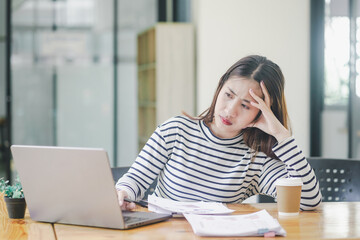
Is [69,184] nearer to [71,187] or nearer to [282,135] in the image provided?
[71,187]

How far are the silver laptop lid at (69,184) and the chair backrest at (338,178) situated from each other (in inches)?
44.5

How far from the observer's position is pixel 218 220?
163cm

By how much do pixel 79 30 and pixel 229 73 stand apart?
442 centimetres

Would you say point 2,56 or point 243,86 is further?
point 2,56

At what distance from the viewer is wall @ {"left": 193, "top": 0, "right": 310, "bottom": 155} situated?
5.13 metres

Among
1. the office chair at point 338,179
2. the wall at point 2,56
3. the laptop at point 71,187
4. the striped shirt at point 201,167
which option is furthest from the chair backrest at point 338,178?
the wall at point 2,56

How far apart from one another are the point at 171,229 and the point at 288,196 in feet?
1.43

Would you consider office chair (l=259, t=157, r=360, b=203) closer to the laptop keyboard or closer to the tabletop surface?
the tabletop surface

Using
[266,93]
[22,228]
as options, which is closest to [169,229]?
[22,228]

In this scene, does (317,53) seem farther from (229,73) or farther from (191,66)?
(229,73)

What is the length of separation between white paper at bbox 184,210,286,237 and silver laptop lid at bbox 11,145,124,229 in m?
0.22

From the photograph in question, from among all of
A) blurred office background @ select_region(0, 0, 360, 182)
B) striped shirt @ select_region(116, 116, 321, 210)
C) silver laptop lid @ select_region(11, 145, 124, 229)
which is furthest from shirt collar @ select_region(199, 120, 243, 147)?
blurred office background @ select_region(0, 0, 360, 182)

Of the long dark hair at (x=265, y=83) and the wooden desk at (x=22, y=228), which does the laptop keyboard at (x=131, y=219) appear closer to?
the wooden desk at (x=22, y=228)

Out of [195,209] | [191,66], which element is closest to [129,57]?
[191,66]
